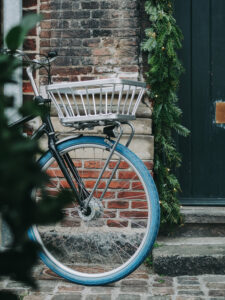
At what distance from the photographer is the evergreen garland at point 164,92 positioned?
360cm

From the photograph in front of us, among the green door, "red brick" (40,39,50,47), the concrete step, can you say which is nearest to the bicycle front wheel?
the concrete step

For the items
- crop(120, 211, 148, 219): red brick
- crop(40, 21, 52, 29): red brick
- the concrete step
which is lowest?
the concrete step

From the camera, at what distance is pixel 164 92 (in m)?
3.69

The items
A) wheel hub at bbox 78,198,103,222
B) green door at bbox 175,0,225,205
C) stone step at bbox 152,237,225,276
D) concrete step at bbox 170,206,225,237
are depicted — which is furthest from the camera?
green door at bbox 175,0,225,205

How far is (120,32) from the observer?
3.58 meters

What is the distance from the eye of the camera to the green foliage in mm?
937

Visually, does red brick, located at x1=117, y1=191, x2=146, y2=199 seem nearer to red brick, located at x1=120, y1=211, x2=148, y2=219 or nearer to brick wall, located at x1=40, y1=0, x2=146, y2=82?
red brick, located at x1=120, y1=211, x2=148, y2=219

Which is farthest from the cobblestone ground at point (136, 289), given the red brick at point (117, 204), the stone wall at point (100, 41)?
the stone wall at point (100, 41)

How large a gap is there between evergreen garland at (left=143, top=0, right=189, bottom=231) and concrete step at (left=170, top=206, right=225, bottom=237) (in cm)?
11

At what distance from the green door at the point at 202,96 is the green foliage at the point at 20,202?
3071mm

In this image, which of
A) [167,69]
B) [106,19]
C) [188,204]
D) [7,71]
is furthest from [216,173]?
[7,71]

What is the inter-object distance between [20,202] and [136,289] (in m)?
2.21

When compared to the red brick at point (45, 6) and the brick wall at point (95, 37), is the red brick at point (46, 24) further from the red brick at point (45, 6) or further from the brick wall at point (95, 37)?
the red brick at point (45, 6)

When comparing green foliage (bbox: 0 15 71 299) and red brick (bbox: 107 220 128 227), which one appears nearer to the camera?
green foliage (bbox: 0 15 71 299)
